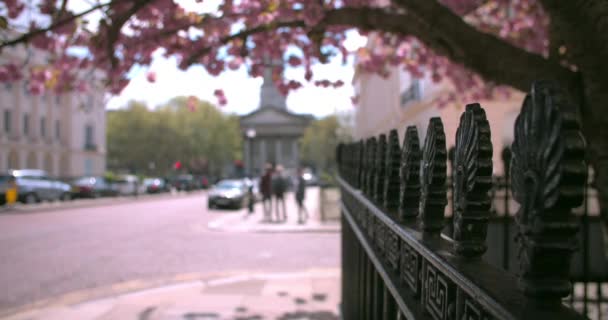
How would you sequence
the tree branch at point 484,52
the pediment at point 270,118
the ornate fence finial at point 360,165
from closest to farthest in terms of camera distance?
the ornate fence finial at point 360,165 < the tree branch at point 484,52 < the pediment at point 270,118

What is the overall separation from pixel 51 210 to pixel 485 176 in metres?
24.2

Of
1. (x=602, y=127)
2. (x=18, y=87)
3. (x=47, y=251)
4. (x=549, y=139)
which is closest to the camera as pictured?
(x=549, y=139)

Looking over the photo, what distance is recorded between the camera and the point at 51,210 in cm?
2186

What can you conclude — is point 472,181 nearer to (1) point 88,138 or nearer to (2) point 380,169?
(2) point 380,169

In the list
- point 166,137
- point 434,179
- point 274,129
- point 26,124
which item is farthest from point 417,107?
point 274,129

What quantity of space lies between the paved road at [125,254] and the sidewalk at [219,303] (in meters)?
1.18

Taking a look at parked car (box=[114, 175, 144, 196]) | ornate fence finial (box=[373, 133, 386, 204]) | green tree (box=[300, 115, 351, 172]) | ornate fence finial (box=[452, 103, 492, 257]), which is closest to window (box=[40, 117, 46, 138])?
parked car (box=[114, 175, 144, 196])

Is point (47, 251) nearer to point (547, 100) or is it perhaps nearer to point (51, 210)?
point (547, 100)

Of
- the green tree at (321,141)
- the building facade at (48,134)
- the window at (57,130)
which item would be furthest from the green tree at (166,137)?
the window at (57,130)

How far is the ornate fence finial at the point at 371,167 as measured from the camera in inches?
84.4

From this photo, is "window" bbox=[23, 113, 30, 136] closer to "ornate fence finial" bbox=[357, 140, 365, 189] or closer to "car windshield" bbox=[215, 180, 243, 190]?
"car windshield" bbox=[215, 180, 243, 190]

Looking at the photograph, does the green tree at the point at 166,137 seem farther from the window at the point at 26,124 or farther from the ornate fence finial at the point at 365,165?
the ornate fence finial at the point at 365,165

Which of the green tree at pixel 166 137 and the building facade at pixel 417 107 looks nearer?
the building facade at pixel 417 107

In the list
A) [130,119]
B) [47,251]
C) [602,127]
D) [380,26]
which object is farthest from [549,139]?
[130,119]
